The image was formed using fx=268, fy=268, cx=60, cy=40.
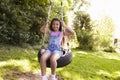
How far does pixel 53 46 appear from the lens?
16.6 ft

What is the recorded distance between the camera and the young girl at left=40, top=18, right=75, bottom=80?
4693 mm

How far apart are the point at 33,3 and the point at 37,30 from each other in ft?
3.57

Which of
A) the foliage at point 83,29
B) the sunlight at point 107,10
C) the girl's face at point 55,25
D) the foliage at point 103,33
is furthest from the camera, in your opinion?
the sunlight at point 107,10

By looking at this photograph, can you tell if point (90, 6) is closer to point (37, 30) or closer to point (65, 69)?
point (37, 30)

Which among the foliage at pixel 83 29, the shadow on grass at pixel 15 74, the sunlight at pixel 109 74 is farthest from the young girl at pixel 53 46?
the foliage at pixel 83 29

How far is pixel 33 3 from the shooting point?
1048 cm

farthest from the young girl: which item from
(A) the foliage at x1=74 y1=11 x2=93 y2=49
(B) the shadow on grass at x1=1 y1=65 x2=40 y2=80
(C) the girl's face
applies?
(A) the foliage at x1=74 y1=11 x2=93 y2=49

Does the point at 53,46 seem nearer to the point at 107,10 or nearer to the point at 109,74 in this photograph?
the point at 109,74

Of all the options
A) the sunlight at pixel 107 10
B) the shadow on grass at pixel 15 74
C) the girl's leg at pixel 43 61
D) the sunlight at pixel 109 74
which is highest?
the sunlight at pixel 107 10

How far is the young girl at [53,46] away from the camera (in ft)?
15.4

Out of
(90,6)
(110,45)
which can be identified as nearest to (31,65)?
(110,45)

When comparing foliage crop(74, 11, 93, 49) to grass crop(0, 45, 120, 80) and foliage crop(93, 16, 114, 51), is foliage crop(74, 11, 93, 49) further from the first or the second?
grass crop(0, 45, 120, 80)

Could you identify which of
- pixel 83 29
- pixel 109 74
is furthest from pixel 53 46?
pixel 83 29

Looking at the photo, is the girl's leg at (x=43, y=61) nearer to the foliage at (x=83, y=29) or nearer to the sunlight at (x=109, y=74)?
the sunlight at (x=109, y=74)
